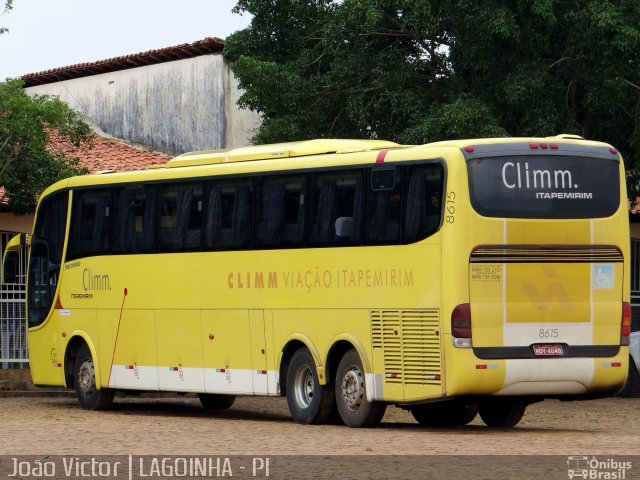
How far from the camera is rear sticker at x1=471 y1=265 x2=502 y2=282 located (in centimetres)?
1775

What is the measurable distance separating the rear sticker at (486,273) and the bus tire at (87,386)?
307 inches

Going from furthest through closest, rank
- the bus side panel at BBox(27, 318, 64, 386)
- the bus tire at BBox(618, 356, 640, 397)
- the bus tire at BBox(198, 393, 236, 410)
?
the bus tire at BBox(618, 356, 640, 397)
the bus tire at BBox(198, 393, 236, 410)
the bus side panel at BBox(27, 318, 64, 386)

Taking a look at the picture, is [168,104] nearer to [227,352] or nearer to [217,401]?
[217,401]

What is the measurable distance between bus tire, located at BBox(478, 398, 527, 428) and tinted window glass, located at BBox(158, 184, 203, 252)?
4.46 m

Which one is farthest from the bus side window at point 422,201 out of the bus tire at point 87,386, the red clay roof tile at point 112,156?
the red clay roof tile at point 112,156

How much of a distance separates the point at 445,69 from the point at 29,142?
7339mm

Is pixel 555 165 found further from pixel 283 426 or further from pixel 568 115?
pixel 568 115

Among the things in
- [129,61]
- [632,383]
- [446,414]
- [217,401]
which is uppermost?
[129,61]

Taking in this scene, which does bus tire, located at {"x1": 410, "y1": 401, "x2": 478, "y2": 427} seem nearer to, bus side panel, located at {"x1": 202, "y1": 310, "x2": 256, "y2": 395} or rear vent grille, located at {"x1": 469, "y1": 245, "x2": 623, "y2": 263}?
bus side panel, located at {"x1": 202, "y1": 310, "x2": 256, "y2": 395}

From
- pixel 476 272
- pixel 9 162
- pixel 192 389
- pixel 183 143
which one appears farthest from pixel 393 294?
pixel 183 143

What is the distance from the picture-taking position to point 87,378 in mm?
23844

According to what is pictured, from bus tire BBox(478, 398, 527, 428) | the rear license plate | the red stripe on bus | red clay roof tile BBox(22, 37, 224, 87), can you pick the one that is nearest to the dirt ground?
bus tire BBox(478, 398, 527, 428)

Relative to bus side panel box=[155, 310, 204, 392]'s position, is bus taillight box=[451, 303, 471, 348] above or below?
above

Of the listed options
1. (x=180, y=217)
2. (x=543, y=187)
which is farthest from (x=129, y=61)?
(x=543, y=187)
